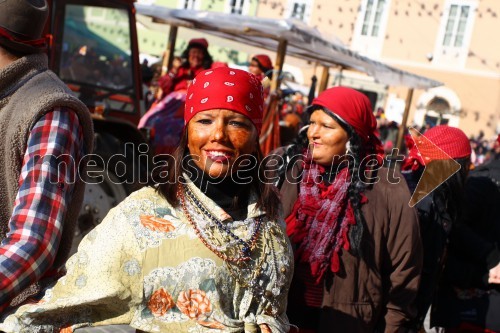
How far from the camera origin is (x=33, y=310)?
1.93 m

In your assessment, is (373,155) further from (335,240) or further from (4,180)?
(4,180)

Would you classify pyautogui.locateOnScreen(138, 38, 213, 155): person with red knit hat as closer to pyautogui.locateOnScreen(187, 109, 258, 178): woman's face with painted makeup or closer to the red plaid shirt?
pyautogui.locateOnScreen(187, 109, 258, 178): woman's face with painted makeup

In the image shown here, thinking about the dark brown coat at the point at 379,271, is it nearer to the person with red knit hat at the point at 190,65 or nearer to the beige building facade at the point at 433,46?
the person with red knit hat at the point at 190,65

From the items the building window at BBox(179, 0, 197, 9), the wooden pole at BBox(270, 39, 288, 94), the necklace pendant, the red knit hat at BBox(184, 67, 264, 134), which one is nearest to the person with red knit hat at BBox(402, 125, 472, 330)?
the red knit hat at BBox(184, 67, 264, 134)

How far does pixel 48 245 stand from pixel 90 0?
5317 mm

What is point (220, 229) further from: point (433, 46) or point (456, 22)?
point (456, 22)

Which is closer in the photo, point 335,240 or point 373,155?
point 335,240

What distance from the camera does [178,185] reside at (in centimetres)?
223

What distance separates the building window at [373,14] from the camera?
106 feet

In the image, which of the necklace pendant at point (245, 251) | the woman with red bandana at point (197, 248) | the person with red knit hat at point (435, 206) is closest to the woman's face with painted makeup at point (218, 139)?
the woman with red bandana at point (197, 248)

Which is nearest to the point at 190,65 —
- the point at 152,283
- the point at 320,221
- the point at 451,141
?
the point at 451,141

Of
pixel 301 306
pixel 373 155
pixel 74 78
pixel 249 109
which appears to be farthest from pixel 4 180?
pixel 74 78

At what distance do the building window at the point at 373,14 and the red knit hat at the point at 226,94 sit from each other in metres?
31.1

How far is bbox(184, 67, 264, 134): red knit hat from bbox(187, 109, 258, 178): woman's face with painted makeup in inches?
0.8
